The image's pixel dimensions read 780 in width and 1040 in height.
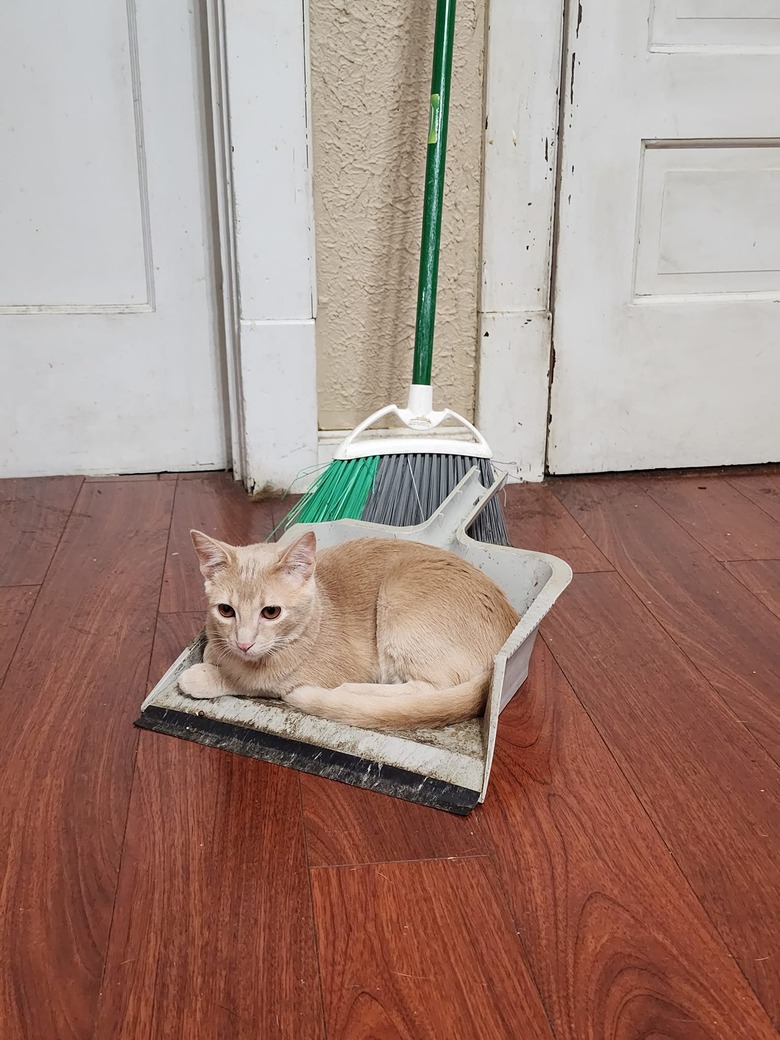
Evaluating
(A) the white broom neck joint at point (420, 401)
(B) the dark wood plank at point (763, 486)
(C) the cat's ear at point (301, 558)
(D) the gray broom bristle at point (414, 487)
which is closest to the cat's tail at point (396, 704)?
(C) the cat's ear at point (301, 558)

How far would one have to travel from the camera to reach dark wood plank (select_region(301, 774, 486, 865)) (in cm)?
90

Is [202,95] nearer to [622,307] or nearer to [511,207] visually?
[511,207]

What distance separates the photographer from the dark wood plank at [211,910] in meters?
0.73

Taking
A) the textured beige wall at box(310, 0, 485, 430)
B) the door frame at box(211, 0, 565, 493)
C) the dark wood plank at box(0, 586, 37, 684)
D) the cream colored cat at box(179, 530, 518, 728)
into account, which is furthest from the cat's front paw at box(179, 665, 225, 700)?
the textured beige wall at box(310, 0, 485, 430)

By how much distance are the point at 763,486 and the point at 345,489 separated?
3.13 ft

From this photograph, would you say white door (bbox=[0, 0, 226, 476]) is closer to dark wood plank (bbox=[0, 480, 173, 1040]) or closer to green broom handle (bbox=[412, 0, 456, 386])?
dark wood plank (bbox=[0, 480, 173, 1040])

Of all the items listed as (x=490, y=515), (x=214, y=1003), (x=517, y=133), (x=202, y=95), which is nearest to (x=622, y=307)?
(x=517, y=133)

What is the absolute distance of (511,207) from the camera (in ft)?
5.84

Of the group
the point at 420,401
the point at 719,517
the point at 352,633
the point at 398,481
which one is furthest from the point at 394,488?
the point at 719,517

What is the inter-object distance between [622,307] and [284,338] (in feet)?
2.17

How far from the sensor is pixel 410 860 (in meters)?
0.89

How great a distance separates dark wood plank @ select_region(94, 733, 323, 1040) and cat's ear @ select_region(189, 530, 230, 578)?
0.66 feet

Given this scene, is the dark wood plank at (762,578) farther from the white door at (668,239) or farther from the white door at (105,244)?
the white door at (105,244)

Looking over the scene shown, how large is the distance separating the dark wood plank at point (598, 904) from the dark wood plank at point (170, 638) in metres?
0.44
